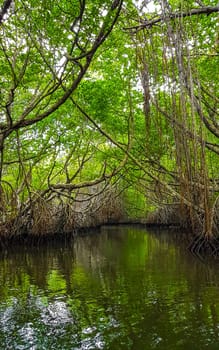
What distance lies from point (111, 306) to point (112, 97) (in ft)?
18.5

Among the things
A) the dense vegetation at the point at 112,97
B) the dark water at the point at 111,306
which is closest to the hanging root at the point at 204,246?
Answer: the dense vegetation at the point at 112,97

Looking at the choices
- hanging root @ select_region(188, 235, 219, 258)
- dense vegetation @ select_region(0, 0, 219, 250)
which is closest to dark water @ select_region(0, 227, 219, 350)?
hanging root @ select_region(188, 235, 219, 258)

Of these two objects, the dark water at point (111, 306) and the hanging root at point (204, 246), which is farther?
the hanging root at point (204, 246)

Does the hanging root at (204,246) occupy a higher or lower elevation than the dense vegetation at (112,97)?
lower

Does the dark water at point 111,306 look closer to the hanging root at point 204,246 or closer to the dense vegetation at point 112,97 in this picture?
the hanging root at point 204,246

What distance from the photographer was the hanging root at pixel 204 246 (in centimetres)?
748

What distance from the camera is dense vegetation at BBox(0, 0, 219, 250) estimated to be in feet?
15.5

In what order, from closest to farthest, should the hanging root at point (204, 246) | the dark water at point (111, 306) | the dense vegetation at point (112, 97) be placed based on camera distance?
the dark water at point (111, 306) → the dense vegetation at point (112, 97) → the hanging root at point (204, 246)

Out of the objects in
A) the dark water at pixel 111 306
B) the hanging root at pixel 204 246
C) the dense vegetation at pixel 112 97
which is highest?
the dense vegetation at pixel 112 97

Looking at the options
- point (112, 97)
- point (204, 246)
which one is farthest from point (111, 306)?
point (112, 97)

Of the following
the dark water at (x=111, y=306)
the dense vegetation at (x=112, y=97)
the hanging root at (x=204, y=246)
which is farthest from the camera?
the hanging root at (x=204, y=246)

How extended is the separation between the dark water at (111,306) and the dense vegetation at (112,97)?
43.3 inches

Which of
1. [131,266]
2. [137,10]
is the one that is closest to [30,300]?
[131,266]

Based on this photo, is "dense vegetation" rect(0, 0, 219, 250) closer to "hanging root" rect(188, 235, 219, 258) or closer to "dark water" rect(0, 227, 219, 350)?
"hanging root" rect(188, 235, 219, 258)
